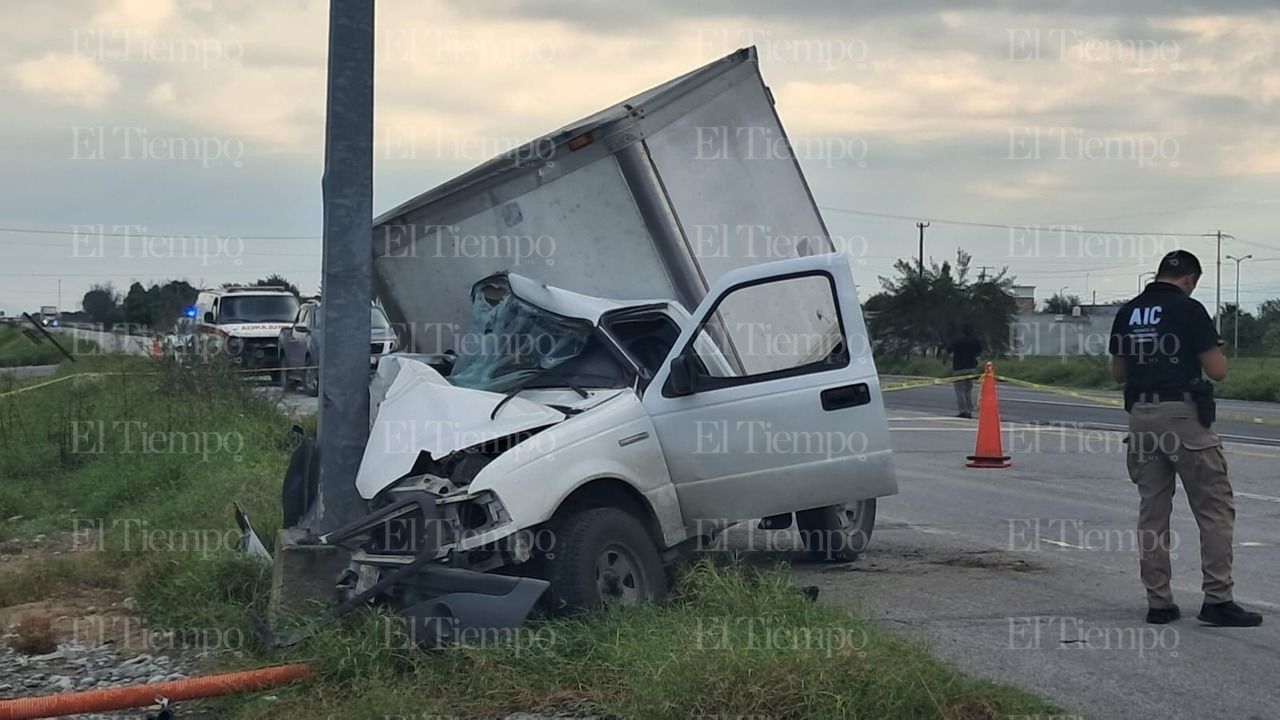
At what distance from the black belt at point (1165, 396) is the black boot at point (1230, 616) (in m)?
1.12

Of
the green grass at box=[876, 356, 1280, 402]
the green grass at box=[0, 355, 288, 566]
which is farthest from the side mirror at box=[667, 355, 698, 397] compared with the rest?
the green grass at box=[876, 356, 1280, 402]

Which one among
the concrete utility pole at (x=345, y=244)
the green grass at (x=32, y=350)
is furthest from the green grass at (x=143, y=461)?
the green grass at (x=32, y=350)

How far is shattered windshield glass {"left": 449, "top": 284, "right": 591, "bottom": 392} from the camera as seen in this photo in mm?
7613

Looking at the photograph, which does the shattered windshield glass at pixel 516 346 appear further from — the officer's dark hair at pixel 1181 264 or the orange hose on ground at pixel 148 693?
the officer's dark hair at pixel 1181 264

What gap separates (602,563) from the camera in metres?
6.61

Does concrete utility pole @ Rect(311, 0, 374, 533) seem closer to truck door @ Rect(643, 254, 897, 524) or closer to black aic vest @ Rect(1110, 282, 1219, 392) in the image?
truck door @ Rect(643, 254, 897, 524)

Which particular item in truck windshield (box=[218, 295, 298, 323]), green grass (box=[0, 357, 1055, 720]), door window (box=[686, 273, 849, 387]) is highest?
truck windshield (box=[218, 295, 298, 323])

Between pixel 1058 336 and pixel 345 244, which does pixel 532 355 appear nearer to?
pixel 345 244

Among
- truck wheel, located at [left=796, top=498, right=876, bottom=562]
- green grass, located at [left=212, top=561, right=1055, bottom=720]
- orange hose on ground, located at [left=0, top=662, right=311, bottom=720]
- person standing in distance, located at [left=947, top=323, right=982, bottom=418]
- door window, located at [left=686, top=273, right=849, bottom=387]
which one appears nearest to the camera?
green grass, located at [left=212, top=561, right=1055, bottom=720]

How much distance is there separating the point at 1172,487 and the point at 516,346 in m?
3.79

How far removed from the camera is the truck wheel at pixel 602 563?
637cm

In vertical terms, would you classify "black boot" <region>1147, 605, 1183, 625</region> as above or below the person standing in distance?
below

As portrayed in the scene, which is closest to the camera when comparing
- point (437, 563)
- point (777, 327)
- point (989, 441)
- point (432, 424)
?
point (437, 563)

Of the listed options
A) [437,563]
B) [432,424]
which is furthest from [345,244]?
[437,563]
